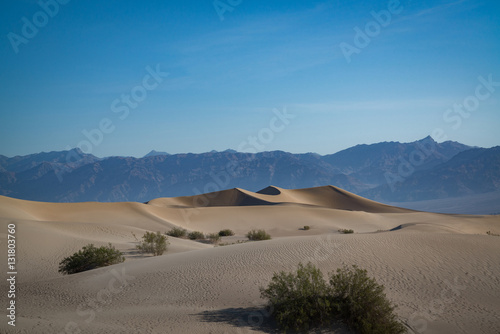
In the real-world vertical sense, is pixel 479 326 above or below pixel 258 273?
below

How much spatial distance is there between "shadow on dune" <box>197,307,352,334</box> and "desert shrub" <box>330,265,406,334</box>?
0.31 metres

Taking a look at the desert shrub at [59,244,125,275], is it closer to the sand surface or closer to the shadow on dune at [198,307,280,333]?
the sand surface

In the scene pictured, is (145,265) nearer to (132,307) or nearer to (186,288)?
(186,288)

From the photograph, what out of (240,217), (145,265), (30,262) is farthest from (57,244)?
(240,217)

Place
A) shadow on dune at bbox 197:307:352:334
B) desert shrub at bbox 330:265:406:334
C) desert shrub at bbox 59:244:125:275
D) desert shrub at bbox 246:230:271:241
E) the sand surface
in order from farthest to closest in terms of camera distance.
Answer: desert shrub at bbox 246:230:271:241 → desert shrub at bbox 59:244:125:275 → the sand surface → shadow on dune at bbox 197:307:352:334 → desert shrub at bbox 330:265:406:334

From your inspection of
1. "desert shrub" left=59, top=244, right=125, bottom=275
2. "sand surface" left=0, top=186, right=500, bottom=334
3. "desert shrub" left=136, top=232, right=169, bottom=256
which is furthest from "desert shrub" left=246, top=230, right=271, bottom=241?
"desert shrub" left=59, top=244, right=125, bottom=275

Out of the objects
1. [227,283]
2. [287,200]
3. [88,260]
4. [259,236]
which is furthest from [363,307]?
[287,200]

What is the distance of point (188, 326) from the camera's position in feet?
22.6

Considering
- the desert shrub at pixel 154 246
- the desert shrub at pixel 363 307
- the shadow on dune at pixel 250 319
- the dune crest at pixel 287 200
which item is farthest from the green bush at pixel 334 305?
the dune crest at pixel 287 200

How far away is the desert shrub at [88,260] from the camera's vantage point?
42.0 ft

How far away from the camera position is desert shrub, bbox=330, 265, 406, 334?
682 cm

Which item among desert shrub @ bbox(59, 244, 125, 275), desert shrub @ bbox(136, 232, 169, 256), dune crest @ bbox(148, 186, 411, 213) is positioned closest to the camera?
desert shrub @ bbox(59, 244, 125, 275)

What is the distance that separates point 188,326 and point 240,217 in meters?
30.7

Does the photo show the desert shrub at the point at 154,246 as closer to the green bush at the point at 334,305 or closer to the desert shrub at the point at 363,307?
the green bush at the point at 334,305
